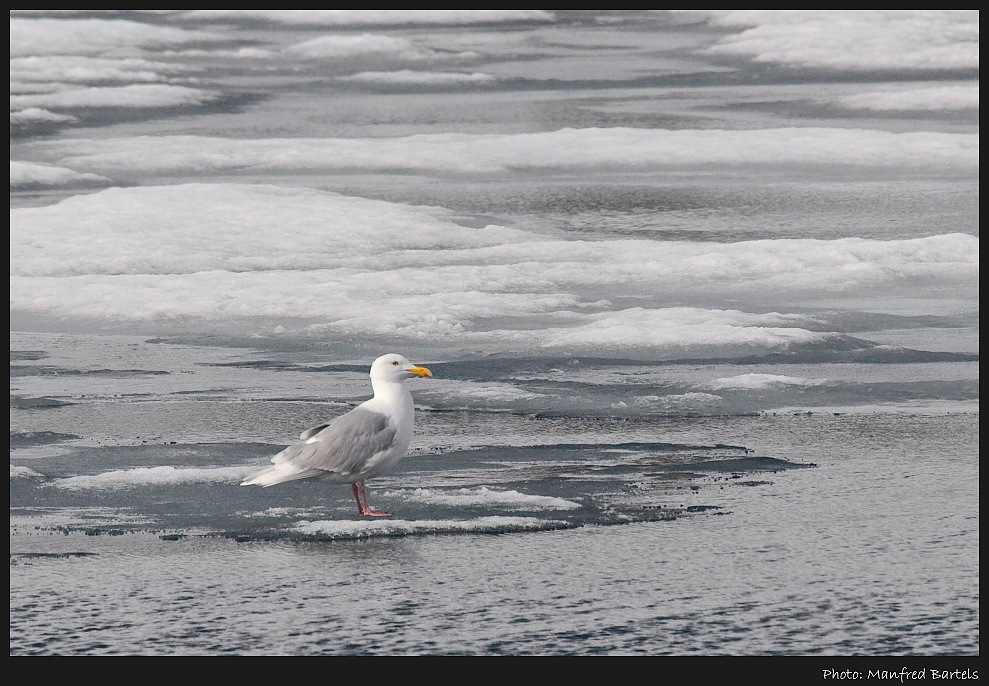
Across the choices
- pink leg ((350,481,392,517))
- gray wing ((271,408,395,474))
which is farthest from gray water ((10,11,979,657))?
gray wing ((271,408,395,474))

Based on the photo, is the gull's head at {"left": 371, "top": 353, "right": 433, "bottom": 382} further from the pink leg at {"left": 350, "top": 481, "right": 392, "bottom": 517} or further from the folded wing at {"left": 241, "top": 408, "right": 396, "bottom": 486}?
the pink leg at {"left": 350, "top": 481, "right": 392, "bottom": 517}

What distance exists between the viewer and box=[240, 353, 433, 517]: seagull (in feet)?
19.8

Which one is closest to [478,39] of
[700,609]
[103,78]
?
[103,78]

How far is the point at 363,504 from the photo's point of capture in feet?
19.9

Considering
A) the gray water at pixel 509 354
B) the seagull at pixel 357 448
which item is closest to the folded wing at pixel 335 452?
the seagull at pixel 357 448

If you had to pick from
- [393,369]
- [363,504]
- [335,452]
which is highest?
[393,369]

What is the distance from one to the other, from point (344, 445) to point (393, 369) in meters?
0.40

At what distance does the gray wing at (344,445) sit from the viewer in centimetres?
604

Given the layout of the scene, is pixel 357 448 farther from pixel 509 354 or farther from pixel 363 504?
pixel 509 354

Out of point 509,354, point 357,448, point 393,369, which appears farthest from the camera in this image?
point 509,354

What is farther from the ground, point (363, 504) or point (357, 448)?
point (357, 448)

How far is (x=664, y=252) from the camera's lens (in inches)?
462

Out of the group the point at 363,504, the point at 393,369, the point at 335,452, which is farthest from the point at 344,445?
the point at 393,369

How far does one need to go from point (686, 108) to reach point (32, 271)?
8987 millimetres
